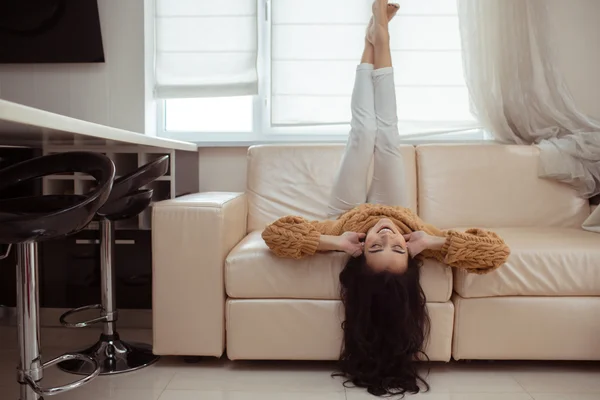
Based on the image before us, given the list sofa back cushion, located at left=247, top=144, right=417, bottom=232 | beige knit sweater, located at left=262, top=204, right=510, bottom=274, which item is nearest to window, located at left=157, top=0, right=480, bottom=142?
sofa back cushion, located at left=247, top=144, right=417, bottom=232

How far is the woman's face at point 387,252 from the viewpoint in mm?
1811

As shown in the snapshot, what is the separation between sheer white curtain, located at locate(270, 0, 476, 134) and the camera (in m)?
2.98

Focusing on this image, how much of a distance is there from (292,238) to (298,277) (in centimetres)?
16

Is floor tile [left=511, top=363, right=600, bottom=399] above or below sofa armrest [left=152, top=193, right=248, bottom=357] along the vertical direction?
below

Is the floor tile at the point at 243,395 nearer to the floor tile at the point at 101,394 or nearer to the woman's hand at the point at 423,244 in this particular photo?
the floor tile at the point at 101,394

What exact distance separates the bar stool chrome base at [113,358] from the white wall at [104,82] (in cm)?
128

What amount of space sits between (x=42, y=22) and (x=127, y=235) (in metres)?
1.30

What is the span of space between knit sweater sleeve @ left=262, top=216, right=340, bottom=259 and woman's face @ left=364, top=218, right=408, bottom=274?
0.20 metres

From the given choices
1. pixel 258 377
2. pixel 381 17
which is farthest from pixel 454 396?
pixel 381 17

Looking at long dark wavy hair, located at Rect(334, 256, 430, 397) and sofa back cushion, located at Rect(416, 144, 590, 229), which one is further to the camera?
sofa back cushion, located at Rect(416, 144, 590, 229)

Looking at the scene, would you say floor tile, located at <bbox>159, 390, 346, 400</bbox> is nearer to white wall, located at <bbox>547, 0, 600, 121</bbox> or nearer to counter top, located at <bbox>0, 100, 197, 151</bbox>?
counter top, located at <bbox>0, 100, 197, 151</bbox>

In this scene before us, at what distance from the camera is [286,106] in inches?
119

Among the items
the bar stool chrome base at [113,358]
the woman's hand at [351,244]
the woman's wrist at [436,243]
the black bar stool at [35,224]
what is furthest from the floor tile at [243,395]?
the woman's wrist at [436,243]

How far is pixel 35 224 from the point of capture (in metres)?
1.19
